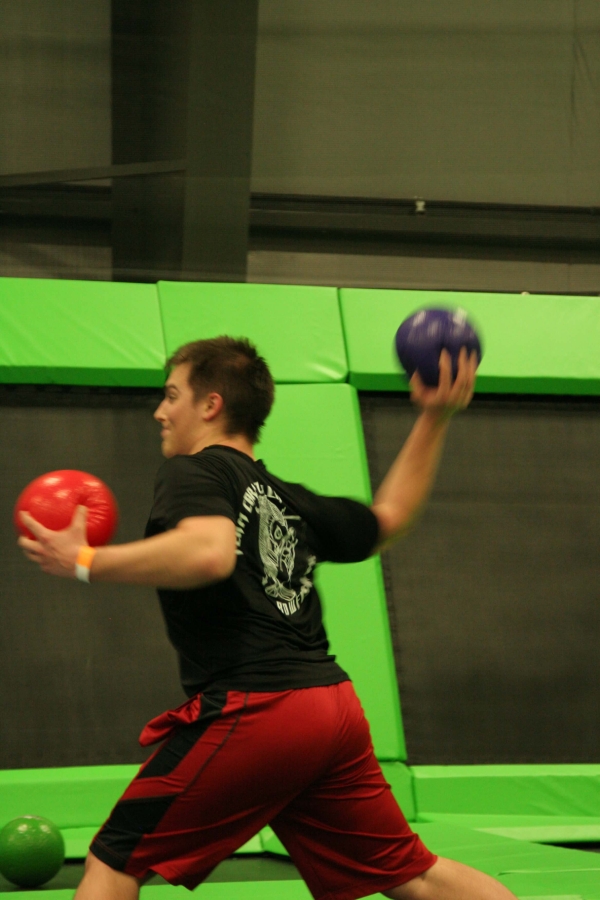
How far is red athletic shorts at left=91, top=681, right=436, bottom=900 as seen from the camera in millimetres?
1834

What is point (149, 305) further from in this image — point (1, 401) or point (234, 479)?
point (234, 479)

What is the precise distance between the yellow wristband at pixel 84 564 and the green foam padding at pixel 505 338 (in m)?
2.70

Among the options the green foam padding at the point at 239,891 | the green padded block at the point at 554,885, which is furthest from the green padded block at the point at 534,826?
the green foam padding at the point at 239,891

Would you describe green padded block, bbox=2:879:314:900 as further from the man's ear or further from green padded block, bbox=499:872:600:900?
the man's ear

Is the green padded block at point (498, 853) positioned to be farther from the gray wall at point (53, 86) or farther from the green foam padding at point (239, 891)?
the gray wall at point (53, 86)

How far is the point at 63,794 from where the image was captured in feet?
11.4

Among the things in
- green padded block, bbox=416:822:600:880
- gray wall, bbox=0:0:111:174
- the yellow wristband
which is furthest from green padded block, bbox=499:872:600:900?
gray wall, bbox=0:0:111:174

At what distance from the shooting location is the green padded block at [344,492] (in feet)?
12.3

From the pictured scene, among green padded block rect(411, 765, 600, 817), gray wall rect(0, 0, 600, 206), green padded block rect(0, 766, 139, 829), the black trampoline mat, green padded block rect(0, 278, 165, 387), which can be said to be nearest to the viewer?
green padded block rect(0, 766, 139, 829)

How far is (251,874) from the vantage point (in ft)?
10.3

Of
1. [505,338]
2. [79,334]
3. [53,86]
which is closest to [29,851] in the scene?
[79,334]

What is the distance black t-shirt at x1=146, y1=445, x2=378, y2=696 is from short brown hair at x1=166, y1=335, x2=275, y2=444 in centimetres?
12

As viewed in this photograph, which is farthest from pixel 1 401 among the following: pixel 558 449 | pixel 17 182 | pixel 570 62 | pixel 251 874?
pixel 570 62

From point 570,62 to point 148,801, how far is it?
15.3 feet
